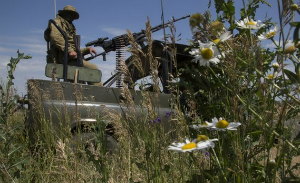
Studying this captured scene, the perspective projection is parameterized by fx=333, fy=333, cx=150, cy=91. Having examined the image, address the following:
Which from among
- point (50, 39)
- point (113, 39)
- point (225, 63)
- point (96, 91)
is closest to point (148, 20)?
point (225, 63)

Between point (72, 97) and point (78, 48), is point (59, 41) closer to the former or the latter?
point (78, 48)

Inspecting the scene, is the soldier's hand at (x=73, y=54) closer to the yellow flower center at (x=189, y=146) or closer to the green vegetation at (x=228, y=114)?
the green vegetation at (x=228, y=114)

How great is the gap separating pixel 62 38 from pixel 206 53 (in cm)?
366

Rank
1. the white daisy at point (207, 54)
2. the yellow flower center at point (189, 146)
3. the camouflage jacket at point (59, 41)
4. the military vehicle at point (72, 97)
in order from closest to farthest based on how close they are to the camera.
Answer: the yellow flower center at point (189, 146) < the white daisy at point (207, 54) < the military vehicle at point (72, 97) < the camouflage jacket at point (59, 41)

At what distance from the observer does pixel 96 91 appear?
156 inches

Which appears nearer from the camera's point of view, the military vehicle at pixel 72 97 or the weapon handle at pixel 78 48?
the military vehicle at pixel 72 97

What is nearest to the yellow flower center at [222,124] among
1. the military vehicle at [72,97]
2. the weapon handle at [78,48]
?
the military vehicle at [72,97]

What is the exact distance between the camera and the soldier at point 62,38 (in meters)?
4.49

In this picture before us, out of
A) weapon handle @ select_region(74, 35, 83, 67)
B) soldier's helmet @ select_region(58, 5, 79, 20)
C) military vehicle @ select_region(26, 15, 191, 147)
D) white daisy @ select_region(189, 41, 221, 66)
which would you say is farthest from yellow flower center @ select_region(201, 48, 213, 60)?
soldier's helmet @ select_region(58, 5, 79, 20)

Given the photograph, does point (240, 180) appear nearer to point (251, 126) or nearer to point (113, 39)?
point (251, 126)

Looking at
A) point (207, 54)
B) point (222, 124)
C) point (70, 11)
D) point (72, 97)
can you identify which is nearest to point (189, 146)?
point (222, 124)

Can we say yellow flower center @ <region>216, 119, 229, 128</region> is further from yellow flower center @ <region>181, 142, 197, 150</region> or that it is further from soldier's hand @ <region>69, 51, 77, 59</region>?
soldier's hand @ <region>69, 51, 77, 59</region>

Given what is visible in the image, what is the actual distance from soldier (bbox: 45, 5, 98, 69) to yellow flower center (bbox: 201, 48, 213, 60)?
11.7 feet

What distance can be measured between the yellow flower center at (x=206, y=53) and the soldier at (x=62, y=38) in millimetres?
3561
